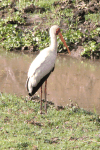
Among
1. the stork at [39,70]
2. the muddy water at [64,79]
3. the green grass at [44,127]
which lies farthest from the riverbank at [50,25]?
the green grass at [44,127]

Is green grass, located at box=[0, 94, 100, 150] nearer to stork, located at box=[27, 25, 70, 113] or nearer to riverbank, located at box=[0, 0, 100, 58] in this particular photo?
stork, located at box=[27, 25, 70, 113]

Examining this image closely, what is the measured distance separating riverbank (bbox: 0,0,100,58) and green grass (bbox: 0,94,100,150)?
155 inches

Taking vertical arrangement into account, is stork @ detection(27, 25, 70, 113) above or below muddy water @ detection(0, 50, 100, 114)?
above

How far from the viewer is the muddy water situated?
5.75m

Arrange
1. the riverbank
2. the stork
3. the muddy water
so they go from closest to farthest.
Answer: the stork, the muddy water, the riverbank

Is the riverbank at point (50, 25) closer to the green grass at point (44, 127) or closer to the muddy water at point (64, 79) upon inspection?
the muddy water at point (64, 79)

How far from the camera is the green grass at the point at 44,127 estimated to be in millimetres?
3559

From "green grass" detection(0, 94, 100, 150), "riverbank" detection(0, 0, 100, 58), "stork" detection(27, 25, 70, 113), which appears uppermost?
"riverbank" detection(0, 0, 100, 58)

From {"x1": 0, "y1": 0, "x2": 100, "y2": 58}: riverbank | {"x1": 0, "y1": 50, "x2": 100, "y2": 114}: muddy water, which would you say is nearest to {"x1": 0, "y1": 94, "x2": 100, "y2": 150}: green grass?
{"x1": 0, "y1": 50, "x2": 100, "y2": 114}: muddy water

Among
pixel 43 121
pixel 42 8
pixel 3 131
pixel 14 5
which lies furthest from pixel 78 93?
pixel 14 5

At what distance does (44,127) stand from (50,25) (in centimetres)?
593

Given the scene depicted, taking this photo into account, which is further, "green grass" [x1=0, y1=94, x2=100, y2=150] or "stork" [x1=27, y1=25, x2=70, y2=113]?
"stork" [x1=27, y1=25, x2=70, y2=113]

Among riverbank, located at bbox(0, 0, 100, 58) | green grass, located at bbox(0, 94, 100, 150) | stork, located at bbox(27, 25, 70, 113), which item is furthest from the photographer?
riverbank, located at bbox(0, 0, 100, 58)

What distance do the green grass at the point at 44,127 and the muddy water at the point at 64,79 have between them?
30.1 inches
